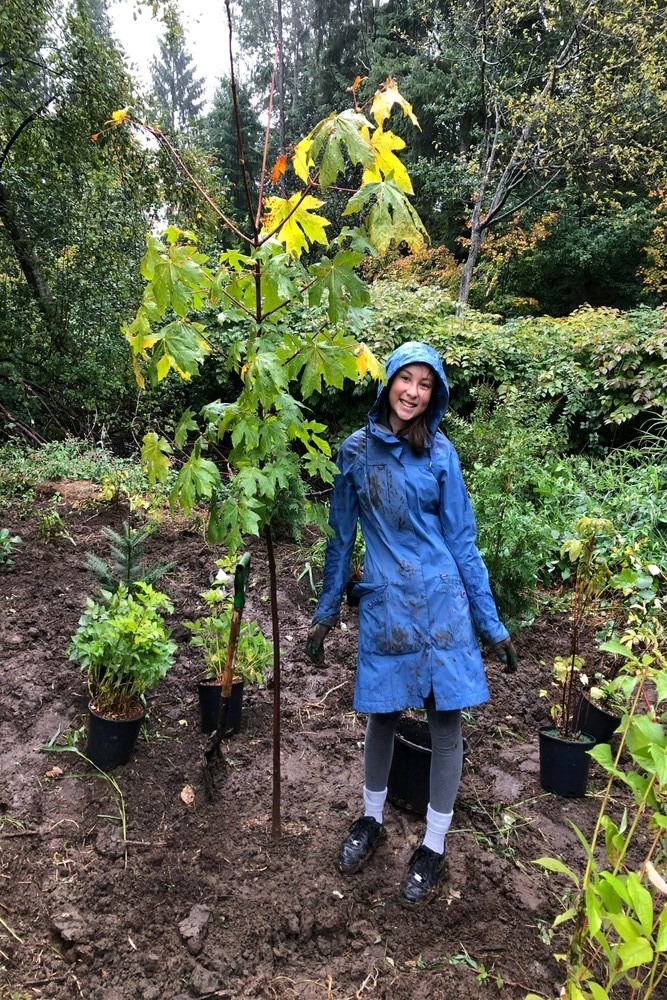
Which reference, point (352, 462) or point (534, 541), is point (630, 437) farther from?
point (352, 462)

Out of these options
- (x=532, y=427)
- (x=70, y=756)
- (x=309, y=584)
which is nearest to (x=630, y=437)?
(x=532, y=427)

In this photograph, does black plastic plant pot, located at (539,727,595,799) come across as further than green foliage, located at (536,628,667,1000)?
Yes

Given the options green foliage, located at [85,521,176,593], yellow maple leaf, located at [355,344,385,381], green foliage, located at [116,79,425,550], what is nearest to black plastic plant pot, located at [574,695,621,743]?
green foliage, located at [116,79,425,550]

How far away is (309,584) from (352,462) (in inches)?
97.6

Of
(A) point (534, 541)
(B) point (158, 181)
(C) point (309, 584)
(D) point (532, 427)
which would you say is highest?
(B) point (158, 181)

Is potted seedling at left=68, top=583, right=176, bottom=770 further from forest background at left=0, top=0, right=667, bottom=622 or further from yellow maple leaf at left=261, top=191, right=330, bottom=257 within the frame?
yellow maple leaf at left=261, top=191, right=330, bottom=257

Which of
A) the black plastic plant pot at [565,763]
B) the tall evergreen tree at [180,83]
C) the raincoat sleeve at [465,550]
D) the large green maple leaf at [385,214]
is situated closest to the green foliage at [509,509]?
the black plastic plant pot at [565,763]

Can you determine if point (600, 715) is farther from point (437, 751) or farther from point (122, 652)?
point (122, 652)

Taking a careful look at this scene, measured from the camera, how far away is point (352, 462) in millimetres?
2057

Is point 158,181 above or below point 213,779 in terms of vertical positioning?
above

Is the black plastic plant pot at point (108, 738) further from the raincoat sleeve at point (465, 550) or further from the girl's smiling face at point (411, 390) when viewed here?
→ the girl's smiling face at point (411, 390)

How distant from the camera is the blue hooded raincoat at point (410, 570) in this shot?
1910 mm

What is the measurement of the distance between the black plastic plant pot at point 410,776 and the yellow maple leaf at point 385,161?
1.92 meters

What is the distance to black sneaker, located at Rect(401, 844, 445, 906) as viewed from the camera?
199 cm
